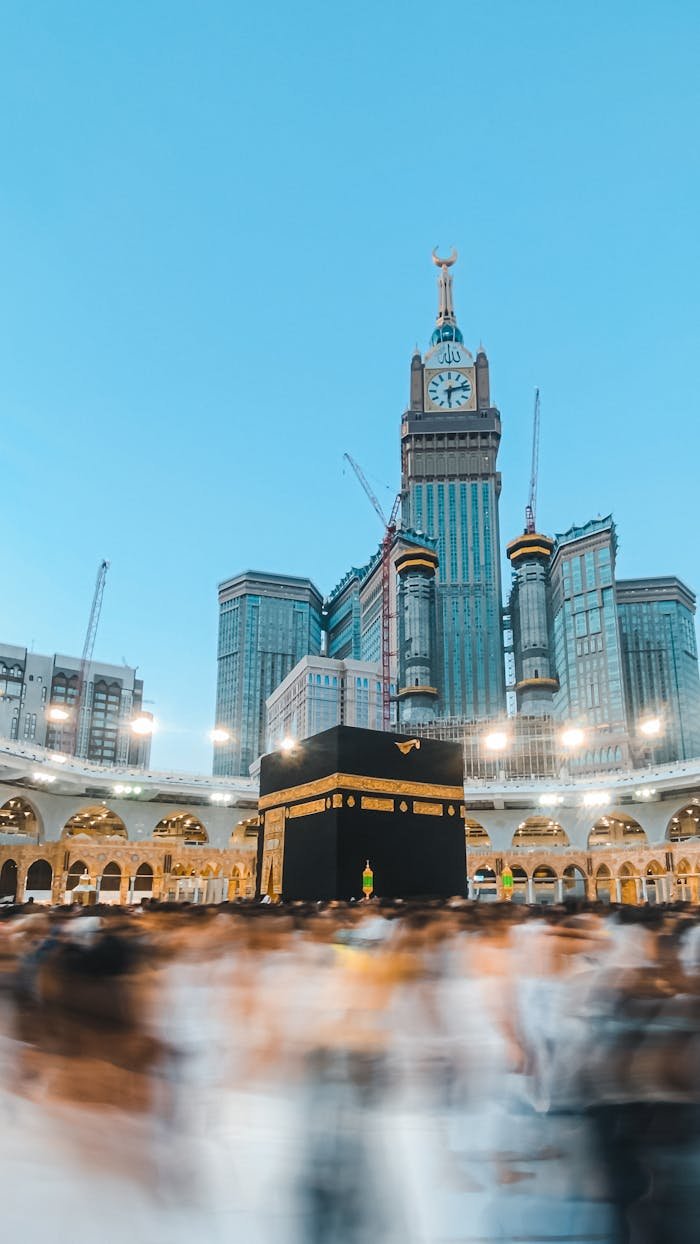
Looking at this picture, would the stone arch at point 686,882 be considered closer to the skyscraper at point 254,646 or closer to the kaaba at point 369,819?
the kaaba at point 369,819

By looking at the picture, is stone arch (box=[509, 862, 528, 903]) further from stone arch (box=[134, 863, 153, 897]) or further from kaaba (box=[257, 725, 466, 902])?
kaaba (box=[257, 725, 466, 902])

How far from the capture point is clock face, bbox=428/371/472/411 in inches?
5773

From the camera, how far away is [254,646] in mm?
153000

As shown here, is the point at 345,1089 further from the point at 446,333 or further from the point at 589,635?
the point at 446,333

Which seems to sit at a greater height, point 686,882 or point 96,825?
point 96,825

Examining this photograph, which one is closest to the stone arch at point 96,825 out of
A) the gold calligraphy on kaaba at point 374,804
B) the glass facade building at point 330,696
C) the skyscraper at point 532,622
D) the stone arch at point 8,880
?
the stone arch at point 8,880

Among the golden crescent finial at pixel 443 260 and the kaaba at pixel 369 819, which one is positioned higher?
the golden crescent finial at pixel 443 260

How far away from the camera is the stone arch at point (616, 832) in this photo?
2234 inches

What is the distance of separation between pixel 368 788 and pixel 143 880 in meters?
25.2

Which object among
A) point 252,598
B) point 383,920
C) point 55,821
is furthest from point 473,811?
point 252,598

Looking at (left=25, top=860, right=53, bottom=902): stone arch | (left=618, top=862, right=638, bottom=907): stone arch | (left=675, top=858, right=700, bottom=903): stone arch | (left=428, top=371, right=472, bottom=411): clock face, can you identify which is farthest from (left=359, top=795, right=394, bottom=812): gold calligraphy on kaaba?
(left=428, top=371, right=472, bottom=411): clock face

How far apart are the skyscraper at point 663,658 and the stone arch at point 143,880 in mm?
89793

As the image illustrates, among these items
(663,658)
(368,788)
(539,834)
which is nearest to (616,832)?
(539,834)

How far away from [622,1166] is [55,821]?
135 ft
